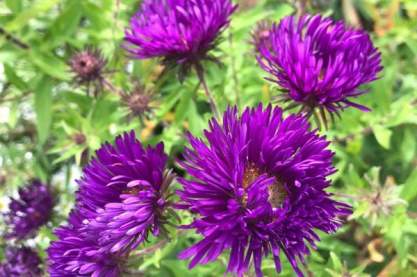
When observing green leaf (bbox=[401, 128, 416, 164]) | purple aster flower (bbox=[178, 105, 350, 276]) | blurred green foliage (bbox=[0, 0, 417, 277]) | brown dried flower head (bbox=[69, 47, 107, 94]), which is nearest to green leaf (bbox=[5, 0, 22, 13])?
blurred green foliage (bbox=[0, 0, 417, 277])

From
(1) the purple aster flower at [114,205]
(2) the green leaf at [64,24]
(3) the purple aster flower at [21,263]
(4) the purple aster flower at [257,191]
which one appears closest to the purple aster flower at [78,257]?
(1) the purple aster flower at [114,205]

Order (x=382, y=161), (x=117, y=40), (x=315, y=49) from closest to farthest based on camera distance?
(x=315, y=49)
(x=117, y=40)
(x=382, y=161)

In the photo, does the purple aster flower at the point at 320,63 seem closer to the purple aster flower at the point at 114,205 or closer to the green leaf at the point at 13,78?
the purple aster flower at the point at 114,205

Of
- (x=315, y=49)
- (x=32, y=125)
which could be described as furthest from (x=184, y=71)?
(x=32, y=125)

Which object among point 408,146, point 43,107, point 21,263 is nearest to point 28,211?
point 21,263

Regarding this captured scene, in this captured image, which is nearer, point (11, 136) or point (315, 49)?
point (315, 49)

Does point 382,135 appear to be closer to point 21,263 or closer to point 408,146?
point 408,146

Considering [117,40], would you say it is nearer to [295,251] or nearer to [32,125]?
[32,125]
